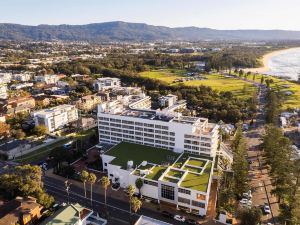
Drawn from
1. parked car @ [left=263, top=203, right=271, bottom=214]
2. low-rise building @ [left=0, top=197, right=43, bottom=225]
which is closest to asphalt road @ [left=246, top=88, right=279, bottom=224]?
parked car @ [left=263, top=203, right=271, bottom=214]

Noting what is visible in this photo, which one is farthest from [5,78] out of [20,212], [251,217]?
[251,217]

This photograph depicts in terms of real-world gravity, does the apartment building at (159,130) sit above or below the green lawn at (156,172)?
above

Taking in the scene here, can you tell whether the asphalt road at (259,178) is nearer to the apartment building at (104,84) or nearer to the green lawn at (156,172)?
the green lawn at (156,172)

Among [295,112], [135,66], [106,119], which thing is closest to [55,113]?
[106,119]

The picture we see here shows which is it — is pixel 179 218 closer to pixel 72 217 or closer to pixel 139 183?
pixel 139 183

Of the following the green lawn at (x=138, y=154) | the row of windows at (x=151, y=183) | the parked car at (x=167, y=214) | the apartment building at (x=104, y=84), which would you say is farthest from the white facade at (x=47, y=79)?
the parked car at (x=167, y=214)
